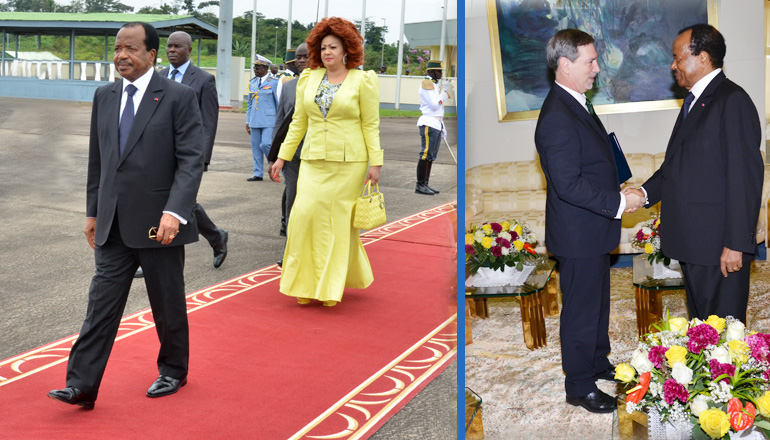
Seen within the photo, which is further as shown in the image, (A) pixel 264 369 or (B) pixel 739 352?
(A) pixel 264 369

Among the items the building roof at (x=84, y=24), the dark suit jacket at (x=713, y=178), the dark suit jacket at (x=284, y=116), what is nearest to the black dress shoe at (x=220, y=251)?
the dark suit jacket at (x=284, y=116)

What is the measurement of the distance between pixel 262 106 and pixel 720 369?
7937mm

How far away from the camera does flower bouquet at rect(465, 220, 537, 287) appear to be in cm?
470

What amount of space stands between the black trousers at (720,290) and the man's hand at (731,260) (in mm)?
74

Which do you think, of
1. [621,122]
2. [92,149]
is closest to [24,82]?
[621,122]

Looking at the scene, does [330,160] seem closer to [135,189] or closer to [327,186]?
[327,186]

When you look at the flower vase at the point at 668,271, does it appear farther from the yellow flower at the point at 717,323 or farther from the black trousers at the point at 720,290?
the yellow flower at the point at 717,323

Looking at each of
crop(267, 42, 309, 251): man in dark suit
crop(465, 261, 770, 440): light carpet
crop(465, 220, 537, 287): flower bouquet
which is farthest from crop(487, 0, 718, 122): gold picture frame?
crop(465, 220, 537, 287): flower bouquet

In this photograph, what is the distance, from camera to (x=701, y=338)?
284cm

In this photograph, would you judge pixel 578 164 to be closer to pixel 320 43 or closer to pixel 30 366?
pixel 320 43

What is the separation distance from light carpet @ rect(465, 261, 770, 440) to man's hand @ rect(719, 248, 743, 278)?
0.79 meters

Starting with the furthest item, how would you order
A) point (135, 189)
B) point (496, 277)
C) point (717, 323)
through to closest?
point (496, 277) < point (135, 189) < point (717, 323)

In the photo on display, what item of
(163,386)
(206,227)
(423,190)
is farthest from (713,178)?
(423,190)

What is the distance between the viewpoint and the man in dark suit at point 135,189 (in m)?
3.30
